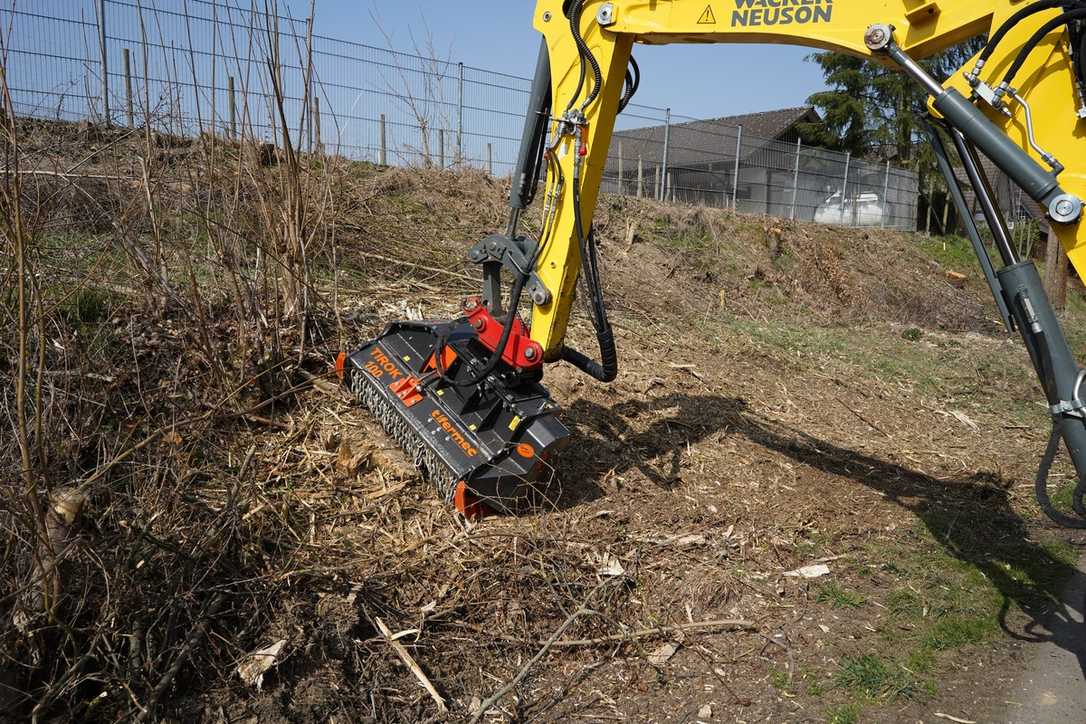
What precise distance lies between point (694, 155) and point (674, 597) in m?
14.3

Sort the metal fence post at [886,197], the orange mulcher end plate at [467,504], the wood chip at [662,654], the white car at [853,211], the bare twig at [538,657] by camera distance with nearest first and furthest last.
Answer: the bare twig at [538,657], the wood chip at [662,654], the orange mulcher end plate at [467,504], the white car at [853,211], the metal fence post at [886,197]

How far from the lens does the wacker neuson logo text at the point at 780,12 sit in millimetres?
3537

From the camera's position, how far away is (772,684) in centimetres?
352

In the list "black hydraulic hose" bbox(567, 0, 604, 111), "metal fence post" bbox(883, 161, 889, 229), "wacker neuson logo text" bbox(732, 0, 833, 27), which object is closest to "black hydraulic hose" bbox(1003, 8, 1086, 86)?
"wacker neuson logo text" bbox(732, 0, 833, 27)

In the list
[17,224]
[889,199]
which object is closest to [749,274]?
[17,224]

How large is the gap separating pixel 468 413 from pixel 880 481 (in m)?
2.99

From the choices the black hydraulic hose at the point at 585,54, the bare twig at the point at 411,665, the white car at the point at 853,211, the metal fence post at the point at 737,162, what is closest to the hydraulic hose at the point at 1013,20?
the black hydraulic hose at the point at 585,54

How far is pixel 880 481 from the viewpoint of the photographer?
5742 millimetres

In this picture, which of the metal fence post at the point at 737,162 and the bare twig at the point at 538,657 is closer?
the bare twig at the point at 538,657

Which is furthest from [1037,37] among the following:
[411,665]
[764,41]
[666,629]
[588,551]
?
[411,665]

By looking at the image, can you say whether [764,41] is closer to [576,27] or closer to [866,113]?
[576,27]

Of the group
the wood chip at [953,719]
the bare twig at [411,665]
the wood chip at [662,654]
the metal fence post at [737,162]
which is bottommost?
the wood chip at [953,719]

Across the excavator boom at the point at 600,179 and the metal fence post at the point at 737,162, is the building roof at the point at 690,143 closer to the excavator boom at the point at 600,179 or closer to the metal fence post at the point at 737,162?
the metal fence post at the point at 737,162

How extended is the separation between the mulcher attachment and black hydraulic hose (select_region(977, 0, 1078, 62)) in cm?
241
